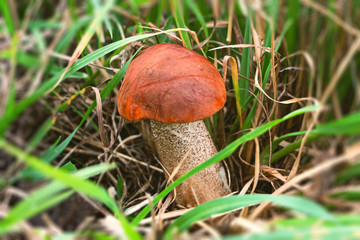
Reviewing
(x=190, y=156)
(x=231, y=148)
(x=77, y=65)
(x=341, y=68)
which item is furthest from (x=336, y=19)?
(x=77, y=65)

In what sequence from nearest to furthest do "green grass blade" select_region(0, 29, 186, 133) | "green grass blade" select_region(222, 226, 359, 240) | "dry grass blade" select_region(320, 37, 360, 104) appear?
"green grass blade" select_region(222, 226, 359, 240), "dry grass blade" select_region(320, 37, 360, 104), "green grass blade" select_region(0, 29, 186, 133)

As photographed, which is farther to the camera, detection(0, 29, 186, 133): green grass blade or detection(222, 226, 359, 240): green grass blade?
detection(0, 29, 186, 133): green grass blade

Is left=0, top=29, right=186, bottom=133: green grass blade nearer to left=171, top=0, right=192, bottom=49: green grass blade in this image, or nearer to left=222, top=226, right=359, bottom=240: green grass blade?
left=171, top=0, right=192, bottom=49: green grass blade

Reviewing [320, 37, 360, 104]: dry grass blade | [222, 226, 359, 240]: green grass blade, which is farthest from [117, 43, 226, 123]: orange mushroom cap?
[222, 226, 359, 240]: green grass blade

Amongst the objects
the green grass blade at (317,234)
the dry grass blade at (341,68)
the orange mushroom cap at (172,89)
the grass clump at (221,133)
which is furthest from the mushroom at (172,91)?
the green grass blade at (317,234)

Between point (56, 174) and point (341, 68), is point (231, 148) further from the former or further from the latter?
point (56, 174)

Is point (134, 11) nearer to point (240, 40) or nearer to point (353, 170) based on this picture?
point (240, 40)
